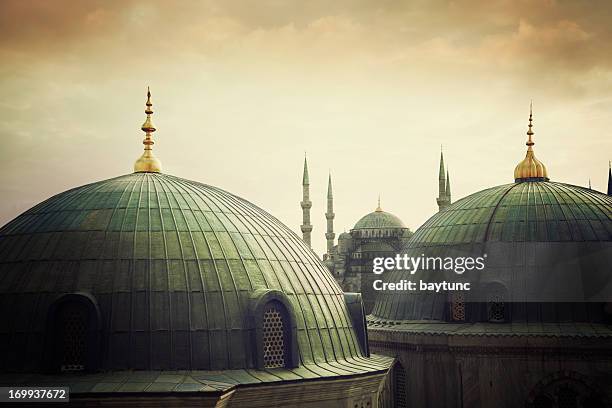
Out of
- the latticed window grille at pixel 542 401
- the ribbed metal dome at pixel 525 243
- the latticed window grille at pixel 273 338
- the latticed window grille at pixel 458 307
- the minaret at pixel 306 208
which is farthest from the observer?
the minaret at pixel 306 208

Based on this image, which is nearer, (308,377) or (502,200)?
(308,377)

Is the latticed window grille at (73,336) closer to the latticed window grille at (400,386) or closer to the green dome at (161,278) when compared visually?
the green dome at (161,278)

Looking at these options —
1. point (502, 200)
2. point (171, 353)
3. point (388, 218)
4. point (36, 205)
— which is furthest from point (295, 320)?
point (388, 218)

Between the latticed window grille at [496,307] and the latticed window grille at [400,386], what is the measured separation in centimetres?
394

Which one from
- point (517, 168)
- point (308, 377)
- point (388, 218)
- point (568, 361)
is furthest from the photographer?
point (388, 218)

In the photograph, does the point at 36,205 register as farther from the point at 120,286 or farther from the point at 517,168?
the point at 517,168

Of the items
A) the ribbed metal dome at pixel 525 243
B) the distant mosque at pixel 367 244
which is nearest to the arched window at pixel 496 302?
the ribbed metal dome at pixel 525 243

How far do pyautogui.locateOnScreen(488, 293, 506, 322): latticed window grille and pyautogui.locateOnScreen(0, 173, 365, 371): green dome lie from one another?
29.8ft

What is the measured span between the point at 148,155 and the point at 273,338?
8158 mm

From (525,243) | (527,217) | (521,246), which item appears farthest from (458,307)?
(527,217)

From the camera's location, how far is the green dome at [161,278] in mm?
22578

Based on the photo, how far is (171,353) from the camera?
73.5ft

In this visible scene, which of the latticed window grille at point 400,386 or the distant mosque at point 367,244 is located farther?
the distant mosque at point 367,244

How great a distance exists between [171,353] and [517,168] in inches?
876
